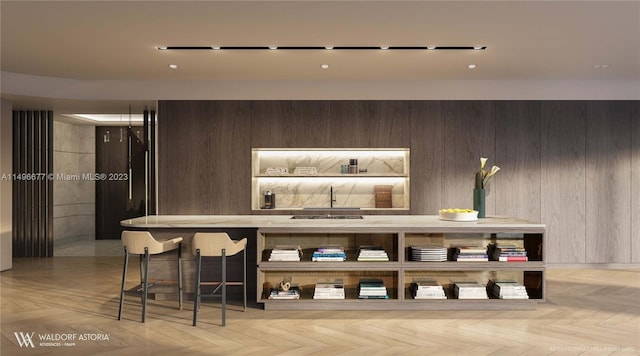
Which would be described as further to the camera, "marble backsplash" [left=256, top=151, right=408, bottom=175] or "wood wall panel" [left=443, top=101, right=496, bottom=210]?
"marble backsplash" [left=256, top=151, right=408, bottom=175]

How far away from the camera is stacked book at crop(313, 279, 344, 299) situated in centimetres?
509

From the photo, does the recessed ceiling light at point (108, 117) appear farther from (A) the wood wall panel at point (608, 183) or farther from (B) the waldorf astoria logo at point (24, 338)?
(A) the wood wall panel at point (608, 183)

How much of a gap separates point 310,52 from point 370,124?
1904 mm

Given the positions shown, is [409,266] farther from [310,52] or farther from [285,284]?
[310,52]

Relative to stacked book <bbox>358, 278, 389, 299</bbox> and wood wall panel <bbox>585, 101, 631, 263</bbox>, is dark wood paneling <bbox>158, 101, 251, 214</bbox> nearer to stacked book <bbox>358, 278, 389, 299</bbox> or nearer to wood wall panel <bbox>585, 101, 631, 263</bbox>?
stacked book <bbox>358, 278, 389, 299</bbox>

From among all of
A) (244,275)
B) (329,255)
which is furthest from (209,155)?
(329,255)

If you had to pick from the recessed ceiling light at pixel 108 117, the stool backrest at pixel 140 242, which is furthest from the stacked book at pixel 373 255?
the recessed ceiling light at pixel 108 117

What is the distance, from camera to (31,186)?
28.3 feet

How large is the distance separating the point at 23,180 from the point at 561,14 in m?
8.15

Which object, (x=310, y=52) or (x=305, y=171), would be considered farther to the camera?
(x=305, y=171)

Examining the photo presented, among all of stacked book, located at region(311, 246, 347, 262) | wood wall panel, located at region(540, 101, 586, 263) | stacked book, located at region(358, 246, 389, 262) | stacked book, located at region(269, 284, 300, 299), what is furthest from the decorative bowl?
wood wall panel, located at region(540, 101, 586, 263)

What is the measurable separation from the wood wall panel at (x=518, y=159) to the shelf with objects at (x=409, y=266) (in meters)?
2.36

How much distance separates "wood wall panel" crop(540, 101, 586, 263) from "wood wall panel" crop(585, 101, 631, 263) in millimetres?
112

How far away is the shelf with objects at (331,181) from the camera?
7.58 m
